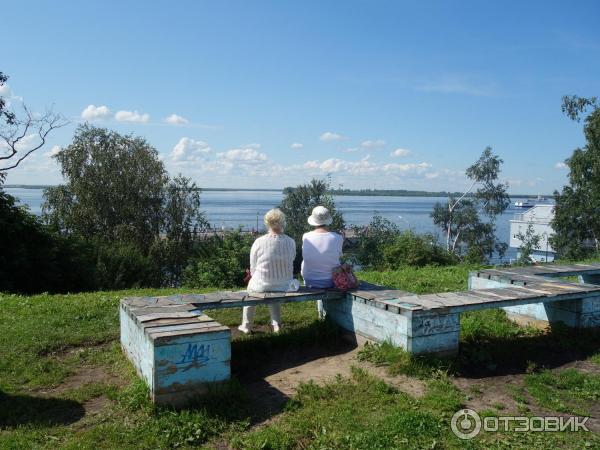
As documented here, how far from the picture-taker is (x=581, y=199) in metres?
32.0

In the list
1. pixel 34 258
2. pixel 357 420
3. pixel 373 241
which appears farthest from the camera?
pixel 373 241

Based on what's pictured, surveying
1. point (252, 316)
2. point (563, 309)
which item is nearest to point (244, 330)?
point (252, 316)

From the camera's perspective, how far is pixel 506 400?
4.23 metres

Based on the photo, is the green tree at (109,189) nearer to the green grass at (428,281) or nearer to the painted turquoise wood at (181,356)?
the green grass at (428,281)

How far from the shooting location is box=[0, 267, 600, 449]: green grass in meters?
3.58

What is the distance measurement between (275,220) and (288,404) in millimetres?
2305

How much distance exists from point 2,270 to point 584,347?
13759 millimetres

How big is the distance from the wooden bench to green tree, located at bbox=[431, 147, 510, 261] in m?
37.9

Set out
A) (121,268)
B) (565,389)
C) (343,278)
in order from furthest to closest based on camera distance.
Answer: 1. (121,268)
2. (343,278)
3. (565,389)

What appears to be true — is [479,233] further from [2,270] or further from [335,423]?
[335,423]

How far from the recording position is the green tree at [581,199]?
26969mm

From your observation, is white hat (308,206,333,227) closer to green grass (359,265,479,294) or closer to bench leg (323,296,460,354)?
bench leg (323,296,460,354)

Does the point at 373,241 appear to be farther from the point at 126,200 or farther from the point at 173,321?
the point at 173,321

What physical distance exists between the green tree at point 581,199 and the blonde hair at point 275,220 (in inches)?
1013
